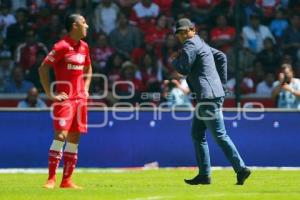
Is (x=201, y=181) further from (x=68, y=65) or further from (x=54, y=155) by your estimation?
(x=68, y=65)

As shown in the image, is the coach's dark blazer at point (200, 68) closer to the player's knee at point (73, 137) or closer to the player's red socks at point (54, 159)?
the player's knee at point (73, 137)

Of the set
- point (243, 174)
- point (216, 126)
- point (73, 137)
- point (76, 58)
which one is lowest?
point (243, 174)

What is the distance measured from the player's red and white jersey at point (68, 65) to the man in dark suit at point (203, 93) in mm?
1218

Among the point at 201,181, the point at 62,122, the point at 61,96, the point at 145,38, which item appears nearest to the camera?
the point at 62,122

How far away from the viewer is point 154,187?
12.5 meters

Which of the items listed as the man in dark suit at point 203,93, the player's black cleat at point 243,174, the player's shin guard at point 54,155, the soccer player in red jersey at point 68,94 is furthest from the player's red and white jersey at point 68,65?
the player's black cleat at point 243,174

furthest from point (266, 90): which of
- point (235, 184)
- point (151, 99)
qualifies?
point (235, 184)

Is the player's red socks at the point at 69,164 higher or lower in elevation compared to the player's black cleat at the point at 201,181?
higher

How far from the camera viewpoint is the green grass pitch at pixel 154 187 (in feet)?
35.4

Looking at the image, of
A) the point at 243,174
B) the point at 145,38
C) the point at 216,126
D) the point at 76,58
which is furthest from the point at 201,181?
the point at 145,38

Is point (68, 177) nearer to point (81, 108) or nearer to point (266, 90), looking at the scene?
point (81, 108)

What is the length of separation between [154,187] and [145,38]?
9078 millimetres

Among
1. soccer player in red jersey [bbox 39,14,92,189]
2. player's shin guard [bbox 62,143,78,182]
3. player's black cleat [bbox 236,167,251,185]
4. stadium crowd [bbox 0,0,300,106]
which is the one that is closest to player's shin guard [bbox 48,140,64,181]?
soccer player in red jersey [bbox 39,14,92,189]

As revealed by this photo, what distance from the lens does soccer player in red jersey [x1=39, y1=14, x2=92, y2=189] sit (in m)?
12.3
